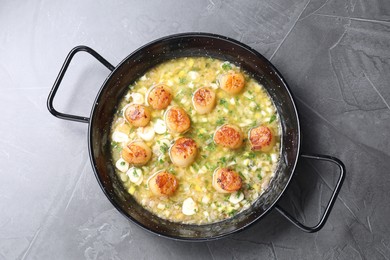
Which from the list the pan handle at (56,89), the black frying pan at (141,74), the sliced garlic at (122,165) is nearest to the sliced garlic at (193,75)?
the black frying pan at (141,74)

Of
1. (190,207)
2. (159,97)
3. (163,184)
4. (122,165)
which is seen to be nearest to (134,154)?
(122,165)

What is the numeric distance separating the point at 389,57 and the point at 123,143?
221 cm

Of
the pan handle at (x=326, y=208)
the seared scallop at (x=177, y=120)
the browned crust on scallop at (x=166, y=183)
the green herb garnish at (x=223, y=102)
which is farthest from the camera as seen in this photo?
the green herb garnish at (x=223, y=102)

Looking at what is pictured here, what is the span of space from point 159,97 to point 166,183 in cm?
64

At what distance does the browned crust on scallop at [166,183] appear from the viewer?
3.71 m

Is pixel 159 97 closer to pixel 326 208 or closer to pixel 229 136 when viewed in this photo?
pixel 229 136

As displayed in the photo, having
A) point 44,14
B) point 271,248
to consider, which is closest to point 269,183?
point 271,248

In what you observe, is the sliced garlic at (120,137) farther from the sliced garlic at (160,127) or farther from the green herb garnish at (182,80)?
the green herb garnish at (182,80)

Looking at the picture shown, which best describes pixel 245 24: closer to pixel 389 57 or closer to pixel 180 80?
pixel 180 80

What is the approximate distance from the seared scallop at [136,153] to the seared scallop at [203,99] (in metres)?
0.50

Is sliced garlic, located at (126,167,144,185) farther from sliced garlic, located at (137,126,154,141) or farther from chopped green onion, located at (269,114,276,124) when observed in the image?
chopped green onion, located at (269,114,276,124)

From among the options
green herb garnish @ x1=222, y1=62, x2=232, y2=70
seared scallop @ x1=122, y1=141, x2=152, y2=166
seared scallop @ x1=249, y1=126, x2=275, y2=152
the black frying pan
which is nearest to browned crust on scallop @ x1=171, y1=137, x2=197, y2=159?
seared scallop @ x1=122, y1=141, x2=152, y2=166

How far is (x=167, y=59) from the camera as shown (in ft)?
13.4

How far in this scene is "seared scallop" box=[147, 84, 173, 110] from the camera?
3859 mm
